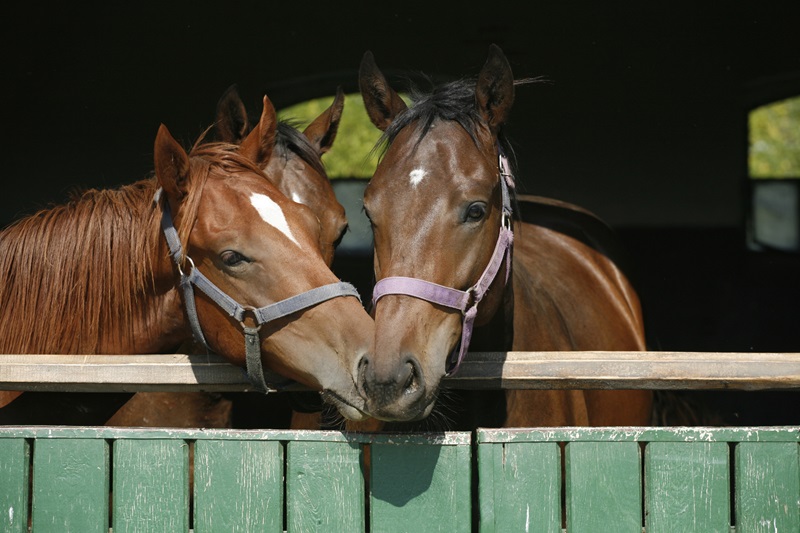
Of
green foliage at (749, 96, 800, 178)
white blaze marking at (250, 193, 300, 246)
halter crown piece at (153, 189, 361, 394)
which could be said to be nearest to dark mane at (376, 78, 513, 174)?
white blaze marking at (250, 193, 300, 246)

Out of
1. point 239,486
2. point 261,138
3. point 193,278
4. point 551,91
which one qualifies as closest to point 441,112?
point 261,138

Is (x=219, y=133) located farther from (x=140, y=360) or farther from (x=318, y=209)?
(x=140, y=360)

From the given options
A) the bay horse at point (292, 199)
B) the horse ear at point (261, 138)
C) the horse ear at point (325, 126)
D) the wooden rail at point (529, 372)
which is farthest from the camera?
the horse ear at point (325, 126)

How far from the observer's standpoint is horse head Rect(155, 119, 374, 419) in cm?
196

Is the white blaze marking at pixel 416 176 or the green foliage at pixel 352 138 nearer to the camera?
the white blaze marking at pixel 416 176

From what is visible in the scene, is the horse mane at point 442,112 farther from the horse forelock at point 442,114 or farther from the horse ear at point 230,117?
the horse ear at point 230,117

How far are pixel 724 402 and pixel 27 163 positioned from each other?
554 cm

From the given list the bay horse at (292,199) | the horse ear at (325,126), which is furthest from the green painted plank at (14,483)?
the horse ear at (325,126)

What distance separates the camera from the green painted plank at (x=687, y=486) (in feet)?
5.92

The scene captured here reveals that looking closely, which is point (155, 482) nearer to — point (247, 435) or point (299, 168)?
point (247, 435)

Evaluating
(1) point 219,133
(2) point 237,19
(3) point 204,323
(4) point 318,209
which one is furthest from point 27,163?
(3) point 204,323

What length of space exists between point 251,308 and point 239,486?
0.44 metres

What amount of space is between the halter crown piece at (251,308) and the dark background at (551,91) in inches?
172

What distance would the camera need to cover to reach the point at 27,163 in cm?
648
